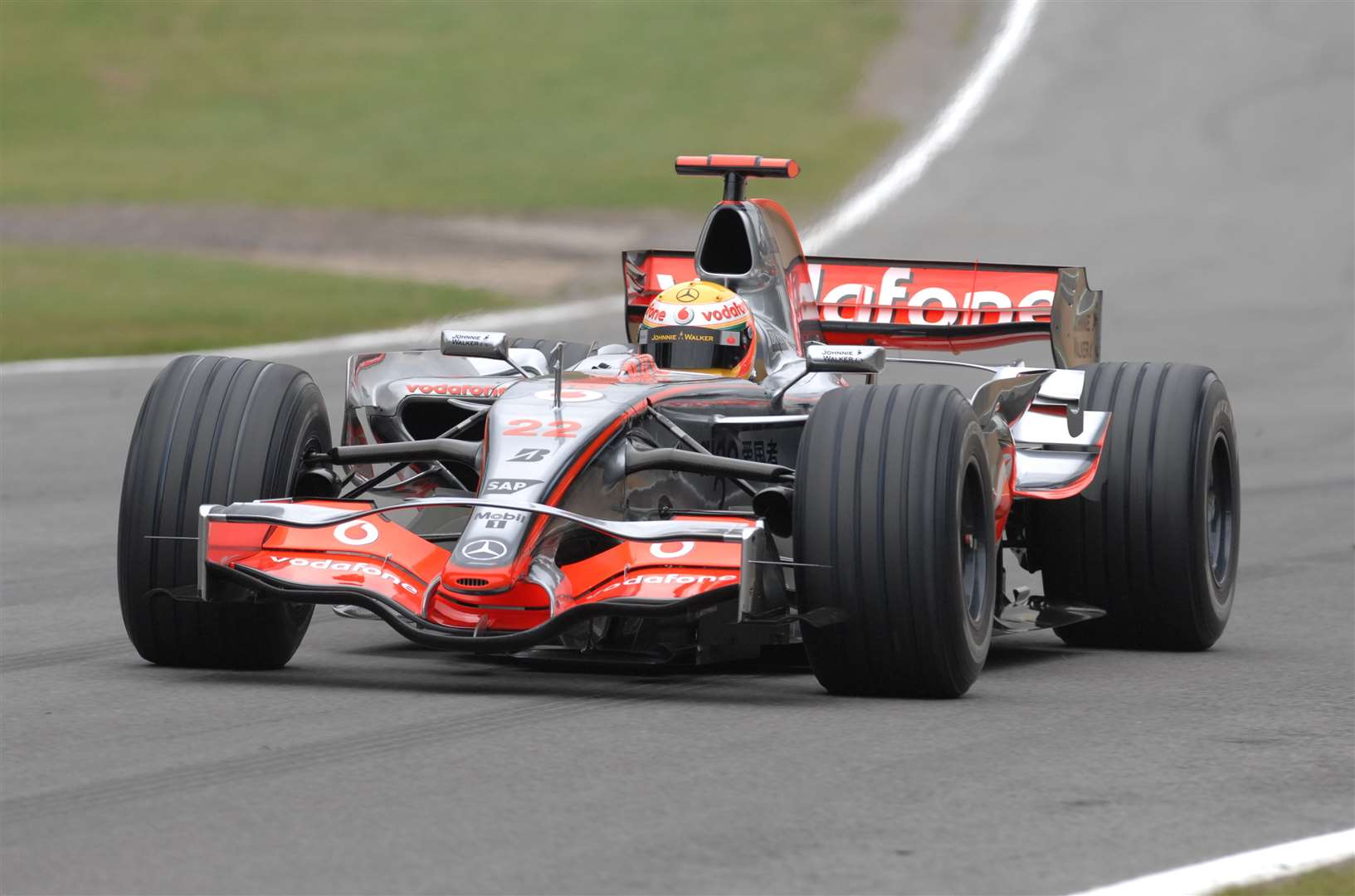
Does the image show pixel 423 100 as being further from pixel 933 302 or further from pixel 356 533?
pixel 356 533

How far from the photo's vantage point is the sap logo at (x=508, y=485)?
7426 millimetres

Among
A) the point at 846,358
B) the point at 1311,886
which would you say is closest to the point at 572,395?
the point at 846,358

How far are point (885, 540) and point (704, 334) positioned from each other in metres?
2.14

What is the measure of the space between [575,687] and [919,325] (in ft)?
12.3

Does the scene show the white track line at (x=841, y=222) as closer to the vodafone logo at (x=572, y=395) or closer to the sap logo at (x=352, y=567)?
the vodafone logo at (x=572, y=395)

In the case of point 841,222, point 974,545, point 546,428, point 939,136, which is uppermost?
point 939,136

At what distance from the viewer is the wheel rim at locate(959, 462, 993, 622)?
782 cm

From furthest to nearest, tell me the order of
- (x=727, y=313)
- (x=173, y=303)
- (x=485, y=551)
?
(x=173, y=303) → (x=727, y=313) → (x=485, y=551)

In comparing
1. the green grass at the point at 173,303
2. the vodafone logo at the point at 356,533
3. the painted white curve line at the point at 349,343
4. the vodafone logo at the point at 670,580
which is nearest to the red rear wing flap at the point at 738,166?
the vodafone logo at the point at 356,533

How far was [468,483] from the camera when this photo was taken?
9070 mm

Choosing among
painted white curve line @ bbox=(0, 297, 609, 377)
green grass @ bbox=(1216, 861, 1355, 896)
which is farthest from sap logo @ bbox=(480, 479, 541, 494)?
painted white curve line @ bbox=(0, 297, 609, 377)

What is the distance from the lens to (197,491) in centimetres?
775

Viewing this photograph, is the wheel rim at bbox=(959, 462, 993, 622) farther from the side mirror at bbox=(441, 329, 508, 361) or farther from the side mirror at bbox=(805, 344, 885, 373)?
the side mirror at bbox=(441, 329, 508, 361)

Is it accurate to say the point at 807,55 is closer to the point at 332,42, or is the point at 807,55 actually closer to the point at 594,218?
the point at 332,42
